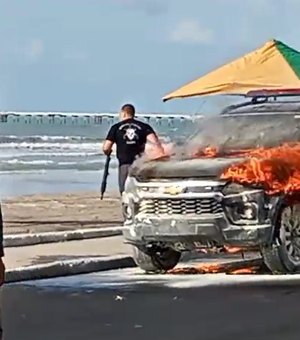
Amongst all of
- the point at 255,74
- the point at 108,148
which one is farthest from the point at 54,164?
the point at 108,148

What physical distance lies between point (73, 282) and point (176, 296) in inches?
64.3

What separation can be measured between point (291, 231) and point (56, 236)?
4.25 m

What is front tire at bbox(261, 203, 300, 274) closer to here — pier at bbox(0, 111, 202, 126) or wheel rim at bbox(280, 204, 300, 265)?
wheel rim at bbox(280, 204, 300, 265)

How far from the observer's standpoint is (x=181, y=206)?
13.1 metres

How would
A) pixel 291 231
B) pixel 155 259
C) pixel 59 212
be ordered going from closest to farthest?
pixel 291 231, pixel 155 259, pixel 59 212

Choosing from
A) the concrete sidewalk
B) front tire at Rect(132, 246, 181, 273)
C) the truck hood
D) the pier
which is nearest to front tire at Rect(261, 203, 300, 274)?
the truck hood

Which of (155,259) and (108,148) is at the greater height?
(108,148)

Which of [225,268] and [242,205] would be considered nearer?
[242,205]

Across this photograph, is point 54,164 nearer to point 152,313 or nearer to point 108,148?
point 108,148

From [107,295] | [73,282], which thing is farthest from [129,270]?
[107,295]

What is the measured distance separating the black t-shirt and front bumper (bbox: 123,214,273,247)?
12.3 feet

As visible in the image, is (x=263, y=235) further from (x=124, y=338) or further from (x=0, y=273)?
(x=0, y=273)

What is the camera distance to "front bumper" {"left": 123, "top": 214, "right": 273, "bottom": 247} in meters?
12.9

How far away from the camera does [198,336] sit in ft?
31.2
